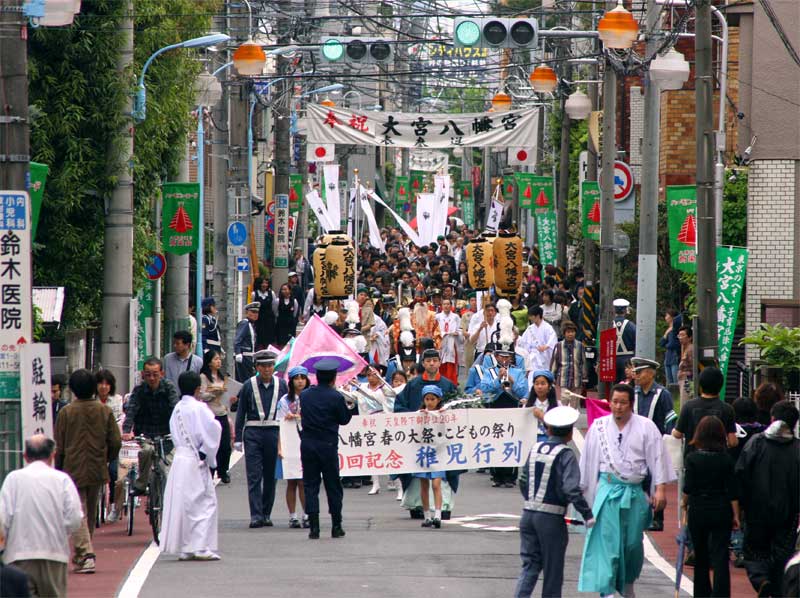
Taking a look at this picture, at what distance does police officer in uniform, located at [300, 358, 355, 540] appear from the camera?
14.8 metres

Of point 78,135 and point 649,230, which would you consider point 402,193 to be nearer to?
point 649,230

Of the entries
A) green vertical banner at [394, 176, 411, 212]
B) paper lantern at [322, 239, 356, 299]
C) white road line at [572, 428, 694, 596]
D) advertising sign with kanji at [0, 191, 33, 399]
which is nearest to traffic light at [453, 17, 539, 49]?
white road line at [572, 428, 694, 596]

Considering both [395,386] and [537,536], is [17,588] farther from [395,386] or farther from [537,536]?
[395,386]

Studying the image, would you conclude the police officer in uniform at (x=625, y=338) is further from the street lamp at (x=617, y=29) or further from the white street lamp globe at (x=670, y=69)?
the street lamp at (x=617, y=29)

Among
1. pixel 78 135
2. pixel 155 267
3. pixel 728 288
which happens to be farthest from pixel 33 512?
pixel 155 267

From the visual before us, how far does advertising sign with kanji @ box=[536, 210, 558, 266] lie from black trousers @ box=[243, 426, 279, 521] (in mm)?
25684

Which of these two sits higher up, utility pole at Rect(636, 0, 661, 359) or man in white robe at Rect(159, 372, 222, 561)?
utility pole at Rect(636, 0, 661, 359)

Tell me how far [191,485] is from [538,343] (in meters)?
11.8

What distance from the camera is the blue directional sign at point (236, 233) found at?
2989 centimetres

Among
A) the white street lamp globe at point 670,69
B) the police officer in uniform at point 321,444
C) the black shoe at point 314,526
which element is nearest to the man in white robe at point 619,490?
the police officer in uniform at point 321,444

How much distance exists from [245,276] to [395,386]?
57.5 feet

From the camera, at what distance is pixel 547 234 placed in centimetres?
4144

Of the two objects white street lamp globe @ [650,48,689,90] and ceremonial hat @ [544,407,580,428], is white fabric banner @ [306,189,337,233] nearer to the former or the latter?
white street lamp globe @ [650,48,689,90]

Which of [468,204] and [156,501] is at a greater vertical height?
[468,204]
